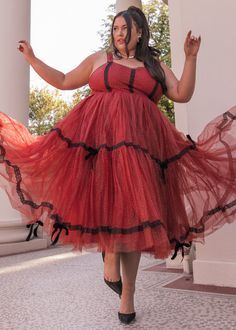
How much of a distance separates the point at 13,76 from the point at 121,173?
12.2 ft

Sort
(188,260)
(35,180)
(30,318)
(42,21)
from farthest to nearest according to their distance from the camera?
(42,21) → (188,260) → (30,318) → (35,180)

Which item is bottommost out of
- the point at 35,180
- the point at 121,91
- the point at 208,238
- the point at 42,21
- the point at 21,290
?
the point at 21,290

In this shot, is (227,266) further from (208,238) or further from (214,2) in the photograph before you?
(214,2)

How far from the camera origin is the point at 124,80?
1.83 m

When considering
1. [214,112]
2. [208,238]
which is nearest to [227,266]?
[208,238]

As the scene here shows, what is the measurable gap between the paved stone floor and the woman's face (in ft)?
4.59

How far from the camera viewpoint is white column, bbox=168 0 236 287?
2.42 m

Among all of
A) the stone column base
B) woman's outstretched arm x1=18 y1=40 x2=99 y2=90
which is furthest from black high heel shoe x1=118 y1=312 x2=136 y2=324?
the stone column base

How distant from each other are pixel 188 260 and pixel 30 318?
140 centimetres

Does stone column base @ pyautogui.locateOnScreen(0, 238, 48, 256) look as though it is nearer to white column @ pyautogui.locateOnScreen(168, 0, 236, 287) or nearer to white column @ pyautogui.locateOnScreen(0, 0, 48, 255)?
white column @ pyautogui.locateOnScreen(0, 0, 48, 255)

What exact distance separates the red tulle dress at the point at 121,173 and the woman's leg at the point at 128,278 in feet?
0.55

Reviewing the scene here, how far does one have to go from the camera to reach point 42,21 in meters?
20.2

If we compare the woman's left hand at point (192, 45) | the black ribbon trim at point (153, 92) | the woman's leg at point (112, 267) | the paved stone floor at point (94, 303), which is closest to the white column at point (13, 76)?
the paved stone floor at point (94, 303)

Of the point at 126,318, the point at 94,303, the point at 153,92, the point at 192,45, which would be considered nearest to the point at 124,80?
the point at 153,92
